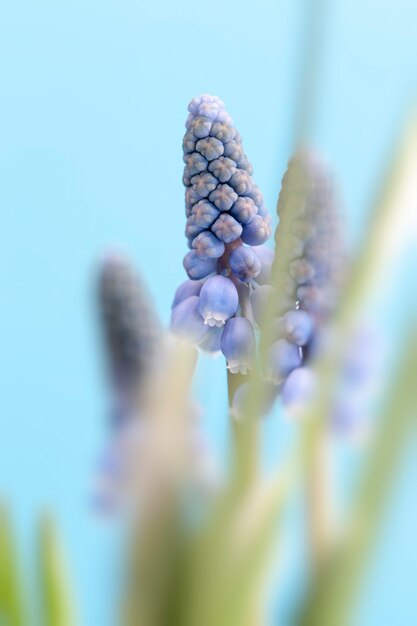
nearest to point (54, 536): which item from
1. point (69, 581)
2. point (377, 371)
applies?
point (69, 581)

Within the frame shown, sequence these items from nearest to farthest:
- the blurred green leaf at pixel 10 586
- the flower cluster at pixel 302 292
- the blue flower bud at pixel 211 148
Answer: the blurred green leaf at pixel 10 586 < the flower cluster at pixel 302 292 < the blue flower bud at pixel 211 148

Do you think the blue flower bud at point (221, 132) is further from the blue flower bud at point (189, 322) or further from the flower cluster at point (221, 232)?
the blue flower bud at point (189, 322)

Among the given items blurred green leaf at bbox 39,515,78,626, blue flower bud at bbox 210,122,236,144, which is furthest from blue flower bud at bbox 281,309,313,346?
blurred green leaf at bbox 39,515,78,626

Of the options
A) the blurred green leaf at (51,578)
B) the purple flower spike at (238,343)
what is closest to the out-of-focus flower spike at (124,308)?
the purple flower spike at (238,343)

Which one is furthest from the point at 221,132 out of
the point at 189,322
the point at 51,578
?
the point at 51,578

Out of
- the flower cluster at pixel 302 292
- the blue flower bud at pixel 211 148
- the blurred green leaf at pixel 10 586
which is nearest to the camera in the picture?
the blurred green leaf at pixel 10 586

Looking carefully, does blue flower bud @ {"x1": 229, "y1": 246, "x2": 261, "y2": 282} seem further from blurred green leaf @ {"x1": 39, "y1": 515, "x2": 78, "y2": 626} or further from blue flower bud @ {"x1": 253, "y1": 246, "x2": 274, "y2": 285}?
blurred green leaf @ {"x1": 39, "y1": 515, "x2": 78, "y2": 626}
